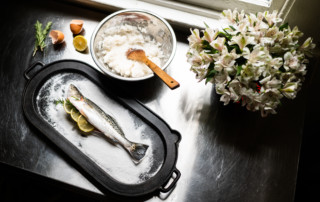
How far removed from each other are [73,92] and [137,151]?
338mm

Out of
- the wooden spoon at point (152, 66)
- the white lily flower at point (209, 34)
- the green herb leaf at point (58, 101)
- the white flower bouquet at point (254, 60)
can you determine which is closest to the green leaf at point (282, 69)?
the white flower bouquet at point (254, 60)

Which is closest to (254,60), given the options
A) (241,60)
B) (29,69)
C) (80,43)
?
(241,60)

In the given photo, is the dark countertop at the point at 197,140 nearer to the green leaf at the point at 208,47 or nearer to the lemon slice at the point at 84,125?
the lemon slice at the point at 84,125

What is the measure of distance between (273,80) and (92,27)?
0.81 m

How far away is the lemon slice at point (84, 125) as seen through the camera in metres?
1.04

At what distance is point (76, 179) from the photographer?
3.33 feet

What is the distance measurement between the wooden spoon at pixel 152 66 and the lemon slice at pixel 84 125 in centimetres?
30

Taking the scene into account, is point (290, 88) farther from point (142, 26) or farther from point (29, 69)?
point (29, 69)

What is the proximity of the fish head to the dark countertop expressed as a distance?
0.16m

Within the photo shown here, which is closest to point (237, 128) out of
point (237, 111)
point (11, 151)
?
point (237, 111)

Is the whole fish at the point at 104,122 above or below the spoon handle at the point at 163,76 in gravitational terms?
below

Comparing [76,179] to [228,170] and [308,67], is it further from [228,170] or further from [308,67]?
[308,67]

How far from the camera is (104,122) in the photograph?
1.03 metres

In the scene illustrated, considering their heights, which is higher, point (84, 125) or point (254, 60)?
point (254, 60)
